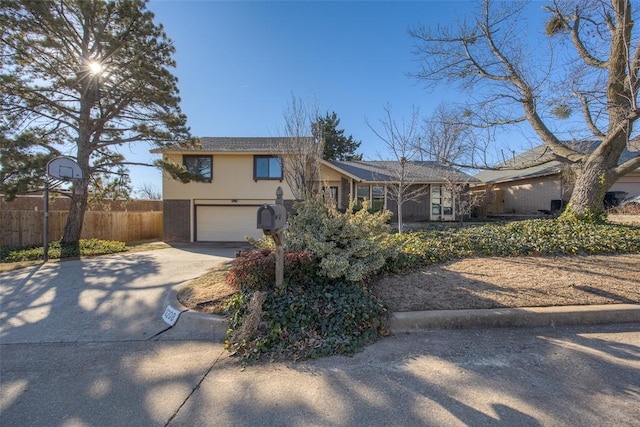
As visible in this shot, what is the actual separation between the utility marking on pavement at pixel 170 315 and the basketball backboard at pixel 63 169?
7.92 metres

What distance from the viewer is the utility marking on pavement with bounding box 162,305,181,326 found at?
4121 mm

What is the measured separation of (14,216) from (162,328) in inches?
494

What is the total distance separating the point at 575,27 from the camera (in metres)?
8.00

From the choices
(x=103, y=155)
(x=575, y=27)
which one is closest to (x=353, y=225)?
(x=575, y=27)

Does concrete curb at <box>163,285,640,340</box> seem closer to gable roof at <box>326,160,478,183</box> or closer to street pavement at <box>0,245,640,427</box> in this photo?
street pavement at <box>0,245,640,427</box>

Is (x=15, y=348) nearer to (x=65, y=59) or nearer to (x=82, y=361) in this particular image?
(x=82, y=361)

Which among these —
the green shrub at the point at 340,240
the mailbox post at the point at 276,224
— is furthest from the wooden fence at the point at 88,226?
the mailbox post at the point at 276,224

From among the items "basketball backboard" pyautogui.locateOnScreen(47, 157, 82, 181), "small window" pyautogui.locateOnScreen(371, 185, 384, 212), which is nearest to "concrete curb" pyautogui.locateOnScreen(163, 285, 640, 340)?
"basketball backboard" pyautogui.locateOnScreen(47, 157, 82, 181)

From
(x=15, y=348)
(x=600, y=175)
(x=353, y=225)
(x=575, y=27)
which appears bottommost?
(x=15, y=348)

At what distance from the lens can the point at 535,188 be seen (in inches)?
709

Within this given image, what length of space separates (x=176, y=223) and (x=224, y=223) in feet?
7.35

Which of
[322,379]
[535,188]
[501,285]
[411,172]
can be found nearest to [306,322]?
[322,379]

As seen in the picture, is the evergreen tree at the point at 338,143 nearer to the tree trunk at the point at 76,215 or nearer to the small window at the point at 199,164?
the small window at the point at 199,164

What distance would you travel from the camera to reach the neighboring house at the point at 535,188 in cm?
1544
